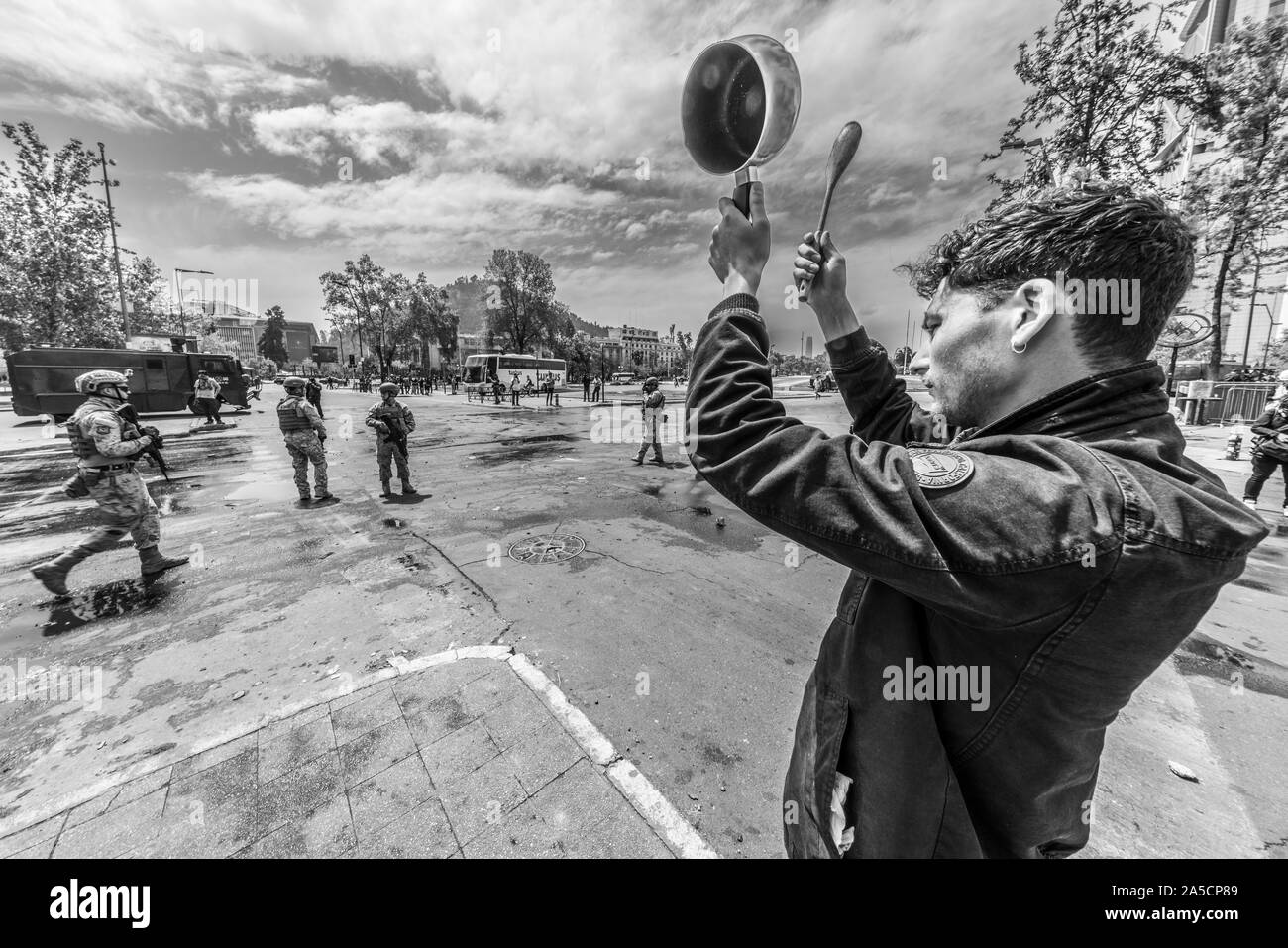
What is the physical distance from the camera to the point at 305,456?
8109 mm

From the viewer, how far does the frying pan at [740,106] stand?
1.39m

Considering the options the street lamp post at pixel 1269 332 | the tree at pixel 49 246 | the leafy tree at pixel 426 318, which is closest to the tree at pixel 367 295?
the leafy tree at pixel 426 318

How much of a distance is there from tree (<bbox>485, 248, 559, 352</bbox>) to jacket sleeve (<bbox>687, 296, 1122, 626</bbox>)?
5384 centimetres

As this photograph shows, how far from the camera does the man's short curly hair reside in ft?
3.25

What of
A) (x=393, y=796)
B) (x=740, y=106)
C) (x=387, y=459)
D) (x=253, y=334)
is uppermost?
(x=253, y=334)

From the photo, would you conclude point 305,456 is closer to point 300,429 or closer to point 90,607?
point 300,429

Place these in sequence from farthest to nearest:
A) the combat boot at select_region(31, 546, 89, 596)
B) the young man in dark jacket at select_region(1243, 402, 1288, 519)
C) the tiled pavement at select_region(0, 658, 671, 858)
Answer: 1. the young man in dark jacket at select_region(1243, 402, 1288, 519)
2. the combat boot at select_region(31, 546, 89, 596)
3. the tiled pavement at select_region(0, 658, 671, 858)

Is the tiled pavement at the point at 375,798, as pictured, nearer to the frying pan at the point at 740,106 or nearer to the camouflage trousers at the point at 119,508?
the frying pan at the point at 740,106

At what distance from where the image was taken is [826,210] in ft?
4.82

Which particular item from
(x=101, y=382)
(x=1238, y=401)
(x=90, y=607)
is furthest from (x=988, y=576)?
(x=1238, y=401)

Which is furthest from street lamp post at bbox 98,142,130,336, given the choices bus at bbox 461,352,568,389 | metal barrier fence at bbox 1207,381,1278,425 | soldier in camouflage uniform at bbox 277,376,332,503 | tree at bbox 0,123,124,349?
metal barrier fence at bbox 1207,381,1278,425

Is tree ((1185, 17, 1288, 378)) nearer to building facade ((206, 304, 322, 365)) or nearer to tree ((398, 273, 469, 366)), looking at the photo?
tree ((398, 273, 469, 366))

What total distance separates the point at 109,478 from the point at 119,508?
1.11ft
